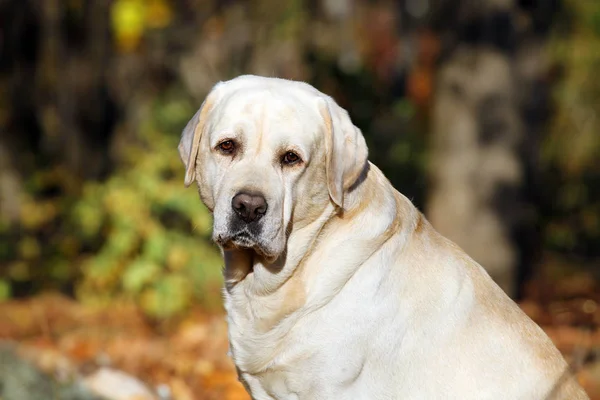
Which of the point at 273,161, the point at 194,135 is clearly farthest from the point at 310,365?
the point at 194,135

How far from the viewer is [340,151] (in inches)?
143

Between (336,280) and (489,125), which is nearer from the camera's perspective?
(336,280)

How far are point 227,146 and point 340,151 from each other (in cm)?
50

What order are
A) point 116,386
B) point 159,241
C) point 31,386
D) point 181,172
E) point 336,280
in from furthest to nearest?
point 181,172, point 159,241, point 116,386, point 31,386, point 336,280

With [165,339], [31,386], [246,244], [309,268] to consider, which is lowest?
[165,339]

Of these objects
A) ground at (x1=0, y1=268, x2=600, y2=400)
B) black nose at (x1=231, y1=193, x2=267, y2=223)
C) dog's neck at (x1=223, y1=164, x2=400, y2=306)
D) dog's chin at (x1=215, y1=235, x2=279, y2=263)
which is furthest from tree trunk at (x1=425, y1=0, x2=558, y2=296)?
black nose at (x1=231, y1=193, x2=267, y2=223)

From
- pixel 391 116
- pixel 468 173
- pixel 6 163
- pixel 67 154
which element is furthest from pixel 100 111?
pixel 468 173

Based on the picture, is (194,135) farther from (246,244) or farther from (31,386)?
(31,386)

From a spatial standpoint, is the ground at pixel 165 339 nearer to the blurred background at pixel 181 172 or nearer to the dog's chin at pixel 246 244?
the blurred background at pixel 181 172

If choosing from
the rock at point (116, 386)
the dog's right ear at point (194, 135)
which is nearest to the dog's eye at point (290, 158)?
the dog's right ear at point (194, 135)

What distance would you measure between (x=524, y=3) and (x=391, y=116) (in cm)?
380

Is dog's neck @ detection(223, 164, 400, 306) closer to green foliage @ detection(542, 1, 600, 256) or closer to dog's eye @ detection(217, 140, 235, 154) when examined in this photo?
dog's eye @ detection(217, 140, 235, 154)

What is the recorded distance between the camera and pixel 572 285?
11.6 metres

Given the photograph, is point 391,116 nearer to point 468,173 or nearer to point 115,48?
point 468,173
